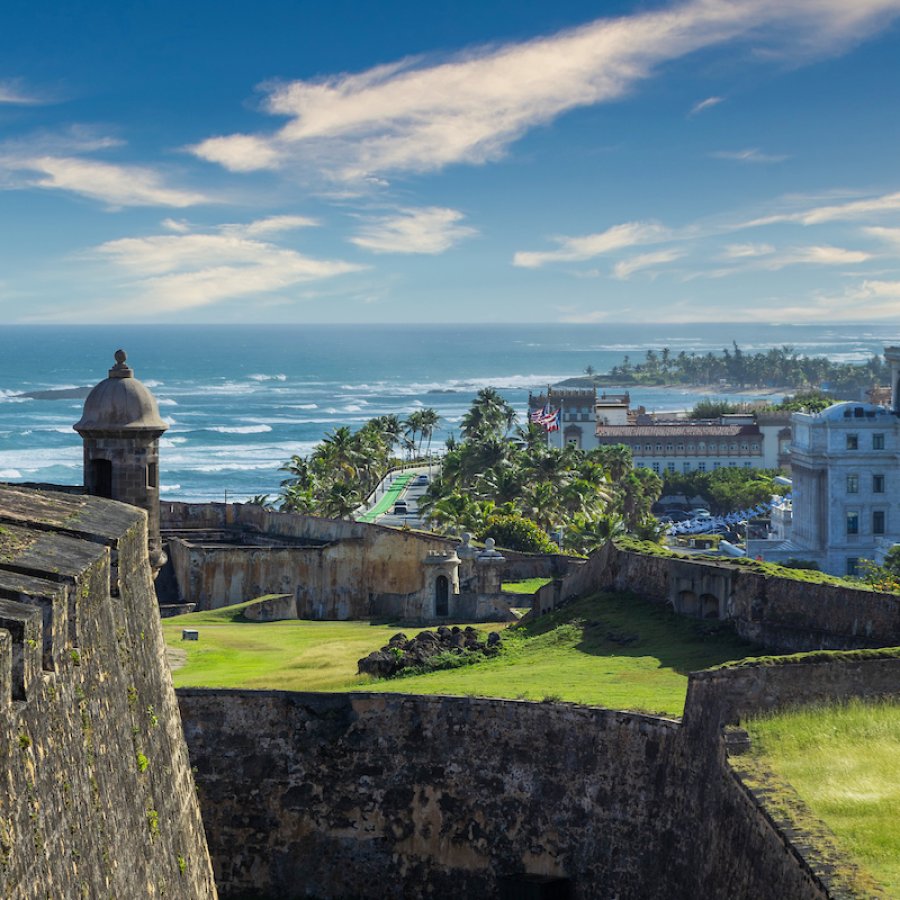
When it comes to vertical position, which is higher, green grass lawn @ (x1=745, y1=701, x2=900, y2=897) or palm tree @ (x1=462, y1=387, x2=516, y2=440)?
palm tree @ (x1=462, y1=387, x2=516, y2=440)

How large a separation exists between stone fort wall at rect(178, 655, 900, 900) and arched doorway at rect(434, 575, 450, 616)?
50.5 ft

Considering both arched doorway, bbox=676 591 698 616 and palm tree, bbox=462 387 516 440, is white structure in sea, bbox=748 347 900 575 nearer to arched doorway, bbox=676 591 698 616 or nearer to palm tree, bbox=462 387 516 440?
palm tree, bbox=462 387 516 440

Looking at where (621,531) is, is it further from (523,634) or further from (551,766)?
(551,766)

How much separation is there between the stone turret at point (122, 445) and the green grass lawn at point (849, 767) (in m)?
15.1

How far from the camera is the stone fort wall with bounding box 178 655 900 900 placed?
2814 centimetres

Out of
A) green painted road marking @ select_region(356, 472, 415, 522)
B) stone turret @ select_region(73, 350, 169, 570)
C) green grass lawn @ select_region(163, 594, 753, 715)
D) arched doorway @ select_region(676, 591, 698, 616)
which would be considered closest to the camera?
green grass lawn @ select_region(163, 594, 753, 715)

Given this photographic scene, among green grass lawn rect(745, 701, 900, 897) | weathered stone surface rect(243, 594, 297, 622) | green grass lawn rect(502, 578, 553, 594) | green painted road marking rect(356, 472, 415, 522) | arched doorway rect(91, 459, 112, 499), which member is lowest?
green painted road marking rect(356, 472, 415, 522)

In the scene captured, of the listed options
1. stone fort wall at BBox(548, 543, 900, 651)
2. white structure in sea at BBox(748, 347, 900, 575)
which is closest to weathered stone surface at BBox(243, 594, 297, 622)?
stone fort wall at BBox(548, 543, 900, 651)

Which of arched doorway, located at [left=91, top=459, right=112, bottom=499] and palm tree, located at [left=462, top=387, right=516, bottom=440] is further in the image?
palm tree, located at [left=462, top=387, right=516, bottom=440]

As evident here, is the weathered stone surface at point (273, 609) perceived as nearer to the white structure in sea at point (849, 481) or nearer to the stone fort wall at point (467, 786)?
the stone fort wall at point (467, 786)

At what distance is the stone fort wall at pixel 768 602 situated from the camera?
32.9m

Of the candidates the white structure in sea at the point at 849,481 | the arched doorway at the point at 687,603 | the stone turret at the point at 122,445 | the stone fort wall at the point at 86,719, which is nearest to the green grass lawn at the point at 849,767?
the stone fort wall at the point at 86,719

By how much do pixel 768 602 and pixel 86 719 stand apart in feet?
67.1

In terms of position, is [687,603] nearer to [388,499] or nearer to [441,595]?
[441,595]
